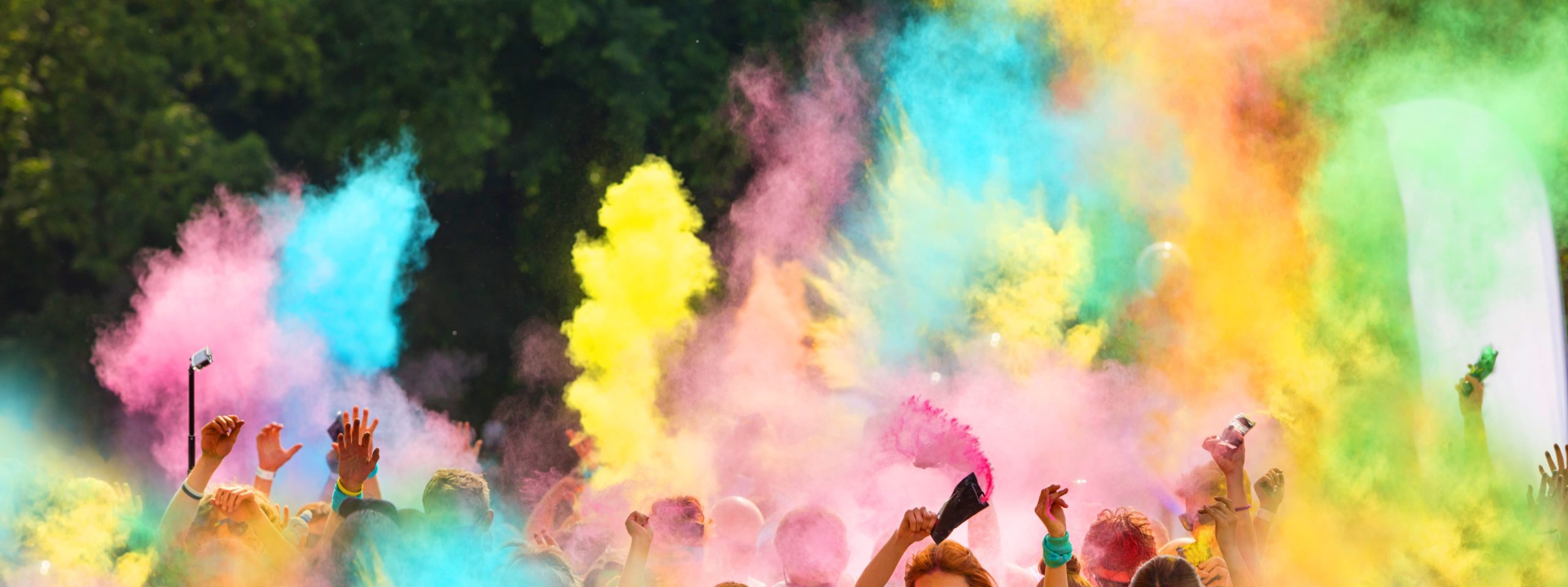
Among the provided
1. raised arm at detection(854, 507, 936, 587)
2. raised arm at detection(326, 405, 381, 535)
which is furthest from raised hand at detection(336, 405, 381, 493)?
raised arm at detection(854, 507, 936, 587)

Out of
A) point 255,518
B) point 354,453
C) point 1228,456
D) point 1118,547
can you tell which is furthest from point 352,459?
point 1228,456

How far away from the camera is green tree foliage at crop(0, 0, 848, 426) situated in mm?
11992

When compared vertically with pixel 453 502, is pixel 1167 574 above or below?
below

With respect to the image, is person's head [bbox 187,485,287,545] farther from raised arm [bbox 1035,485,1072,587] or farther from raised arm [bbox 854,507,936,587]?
raised arm [bbox 1035,485,1072,587]

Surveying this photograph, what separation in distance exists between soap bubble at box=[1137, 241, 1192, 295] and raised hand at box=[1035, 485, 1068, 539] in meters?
6.27

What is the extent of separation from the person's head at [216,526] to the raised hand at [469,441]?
14.0ft

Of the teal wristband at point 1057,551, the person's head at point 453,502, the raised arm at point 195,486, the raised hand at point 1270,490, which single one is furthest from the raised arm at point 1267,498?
the raised arm at point 195,486

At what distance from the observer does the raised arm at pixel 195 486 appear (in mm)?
4270

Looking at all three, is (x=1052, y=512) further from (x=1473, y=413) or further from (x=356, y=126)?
(x=356, y=126)

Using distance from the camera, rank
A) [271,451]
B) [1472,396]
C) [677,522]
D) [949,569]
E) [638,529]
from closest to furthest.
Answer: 1. [949,569]
2. [638,529]
3. [677,522]
4. [271,451]
5. [1472,396]

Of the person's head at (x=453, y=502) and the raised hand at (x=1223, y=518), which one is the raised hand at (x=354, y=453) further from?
the raised hand at (x=1223, y=518)

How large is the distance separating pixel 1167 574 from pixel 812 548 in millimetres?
1369

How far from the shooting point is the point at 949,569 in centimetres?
338

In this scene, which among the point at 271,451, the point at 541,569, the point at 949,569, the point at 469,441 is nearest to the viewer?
the point at 949,569
